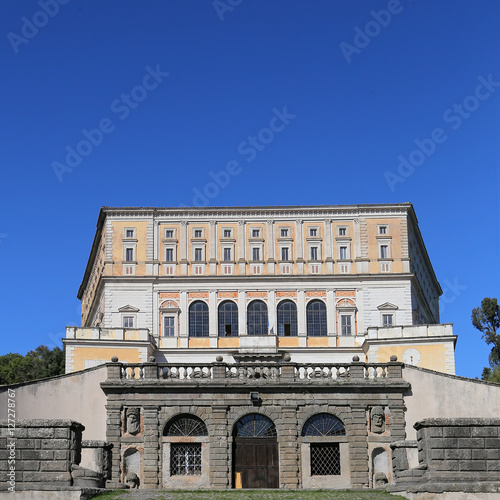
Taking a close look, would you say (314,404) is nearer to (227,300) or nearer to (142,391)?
(142,391)

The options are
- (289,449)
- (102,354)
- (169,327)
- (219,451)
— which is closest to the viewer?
(219,451)

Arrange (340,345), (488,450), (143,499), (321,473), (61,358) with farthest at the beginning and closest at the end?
(61,358), (340,345), (321,473), (143,499), (488,450)

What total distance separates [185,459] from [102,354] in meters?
27.0

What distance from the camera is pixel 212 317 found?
7044 cm

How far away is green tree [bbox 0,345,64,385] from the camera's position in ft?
298

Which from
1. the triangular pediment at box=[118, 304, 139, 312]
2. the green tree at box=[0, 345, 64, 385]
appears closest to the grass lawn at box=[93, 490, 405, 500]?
the triangular pediment at box=[118, 304, 139, 312]

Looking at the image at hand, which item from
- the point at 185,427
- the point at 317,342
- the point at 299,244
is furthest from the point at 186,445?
the point at 299,244

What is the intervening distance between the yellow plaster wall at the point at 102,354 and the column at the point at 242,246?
1202cm

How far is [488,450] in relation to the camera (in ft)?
78.6

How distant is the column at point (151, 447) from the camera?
121ft

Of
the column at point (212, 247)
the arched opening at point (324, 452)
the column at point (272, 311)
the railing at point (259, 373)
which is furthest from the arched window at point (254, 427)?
the column at point (212, 247)

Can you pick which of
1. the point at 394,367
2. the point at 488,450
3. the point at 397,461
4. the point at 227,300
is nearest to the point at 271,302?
the point at 227,300

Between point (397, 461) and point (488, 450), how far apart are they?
4735 mm

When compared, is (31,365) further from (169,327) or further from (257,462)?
(257,462)
